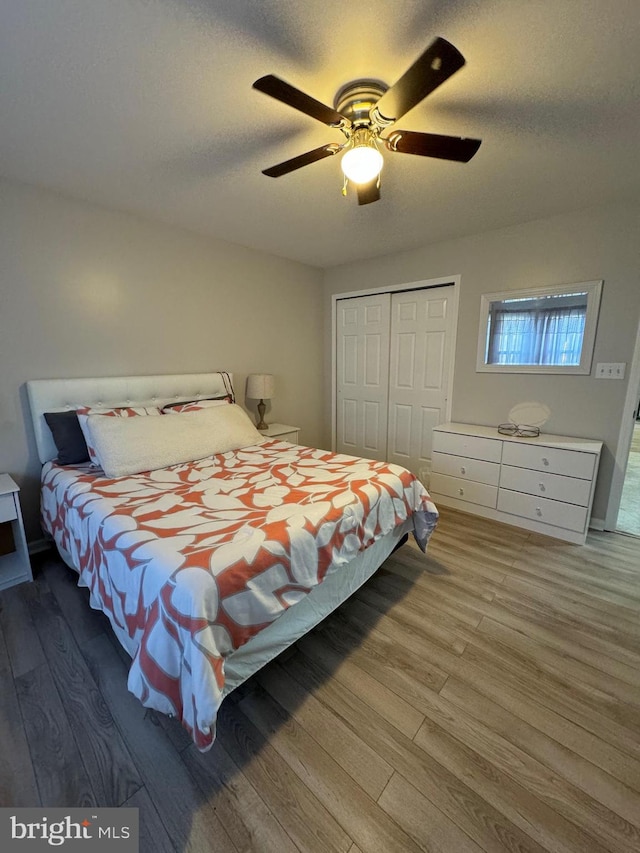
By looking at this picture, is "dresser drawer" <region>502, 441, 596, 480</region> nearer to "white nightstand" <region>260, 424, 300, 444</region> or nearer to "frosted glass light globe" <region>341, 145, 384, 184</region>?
"white nightstand" <region>260, 424, 300, 444</region>

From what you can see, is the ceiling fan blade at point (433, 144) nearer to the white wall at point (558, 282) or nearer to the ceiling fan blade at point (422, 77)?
the ceiling fan blade at point (422, 77)

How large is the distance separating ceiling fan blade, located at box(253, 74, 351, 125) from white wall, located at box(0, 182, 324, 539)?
1923 millimetres

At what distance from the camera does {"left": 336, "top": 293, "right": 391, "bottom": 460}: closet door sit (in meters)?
3.84

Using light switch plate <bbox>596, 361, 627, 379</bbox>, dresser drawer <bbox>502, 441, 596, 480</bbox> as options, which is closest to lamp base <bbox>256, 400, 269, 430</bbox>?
dresser drawer <bbox>502, 441, 596, 480</bbox>

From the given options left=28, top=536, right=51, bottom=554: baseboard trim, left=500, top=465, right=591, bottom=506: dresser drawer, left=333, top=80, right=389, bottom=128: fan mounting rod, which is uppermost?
left=333, top=80, right=389, bottom=128: fan mounting rod

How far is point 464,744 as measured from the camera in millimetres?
1228

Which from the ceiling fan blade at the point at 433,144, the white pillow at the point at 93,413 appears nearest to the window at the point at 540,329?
the ceiling fan blade at the point at 433,144

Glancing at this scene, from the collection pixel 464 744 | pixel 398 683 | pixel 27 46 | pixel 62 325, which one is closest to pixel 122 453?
pixel 62 325

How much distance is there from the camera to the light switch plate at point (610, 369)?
2.50 metres

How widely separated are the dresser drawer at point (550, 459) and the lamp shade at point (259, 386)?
85.1 inches

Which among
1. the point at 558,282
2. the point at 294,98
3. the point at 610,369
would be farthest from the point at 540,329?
the point at 294,98

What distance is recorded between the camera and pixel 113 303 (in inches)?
102

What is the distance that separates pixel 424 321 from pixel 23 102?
10.1ft

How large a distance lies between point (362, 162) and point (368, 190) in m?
0.31
